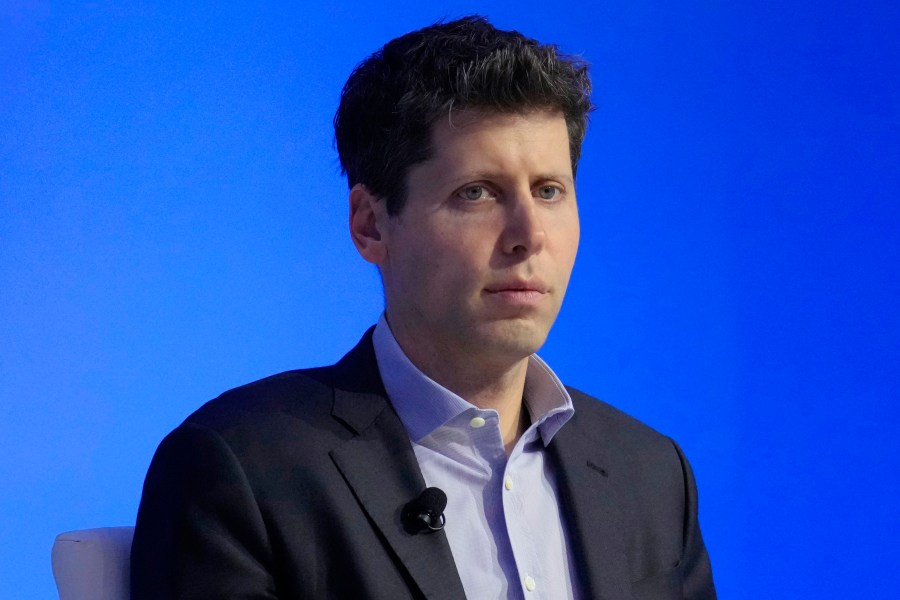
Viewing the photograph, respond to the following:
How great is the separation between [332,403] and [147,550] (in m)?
0.34

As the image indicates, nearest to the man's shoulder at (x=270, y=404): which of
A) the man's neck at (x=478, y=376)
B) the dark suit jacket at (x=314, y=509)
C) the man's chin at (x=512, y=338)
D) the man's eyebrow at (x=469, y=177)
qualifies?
the dark suit jacket at (x=314, y=509)

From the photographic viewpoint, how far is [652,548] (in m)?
1.86

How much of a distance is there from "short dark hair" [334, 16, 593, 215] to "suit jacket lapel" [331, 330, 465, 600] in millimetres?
279

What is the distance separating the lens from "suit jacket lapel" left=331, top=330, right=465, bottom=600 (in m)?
1.59

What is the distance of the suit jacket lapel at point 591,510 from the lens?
68.6 inches

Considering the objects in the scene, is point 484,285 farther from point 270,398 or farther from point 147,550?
point 147,550

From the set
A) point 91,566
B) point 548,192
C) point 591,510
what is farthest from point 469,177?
point 91,566

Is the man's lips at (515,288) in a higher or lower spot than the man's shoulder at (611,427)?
higher

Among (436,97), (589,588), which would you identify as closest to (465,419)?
(589,588)

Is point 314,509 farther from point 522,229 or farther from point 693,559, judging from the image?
point 693,559

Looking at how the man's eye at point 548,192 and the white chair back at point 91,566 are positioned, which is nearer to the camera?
the white chair back at point 91,566

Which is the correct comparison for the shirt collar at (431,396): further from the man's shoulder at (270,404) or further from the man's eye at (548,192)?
the man's eye at (548,192)

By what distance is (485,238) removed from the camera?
5.43 feet

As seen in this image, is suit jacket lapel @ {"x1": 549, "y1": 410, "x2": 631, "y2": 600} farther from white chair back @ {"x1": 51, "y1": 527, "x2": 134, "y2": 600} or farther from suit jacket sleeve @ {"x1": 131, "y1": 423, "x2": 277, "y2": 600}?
white chair back @ {"x1": 51, "y1": 527, "x2": 134, "y2": 600}
